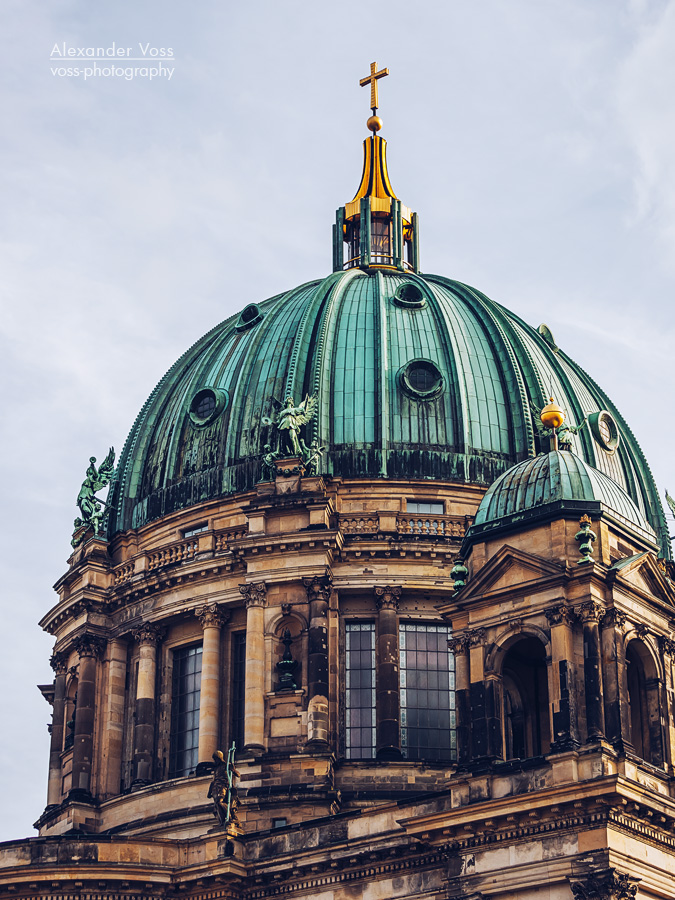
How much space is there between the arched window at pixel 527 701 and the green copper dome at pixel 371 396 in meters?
11.8

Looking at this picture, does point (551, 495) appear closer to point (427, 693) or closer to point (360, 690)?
point (427, 693)

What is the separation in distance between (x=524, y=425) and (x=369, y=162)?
1640cm

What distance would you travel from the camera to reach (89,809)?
2202 inches

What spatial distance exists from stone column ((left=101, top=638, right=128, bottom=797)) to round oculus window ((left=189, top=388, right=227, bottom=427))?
301 inches

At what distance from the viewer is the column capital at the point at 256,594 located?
178 ft

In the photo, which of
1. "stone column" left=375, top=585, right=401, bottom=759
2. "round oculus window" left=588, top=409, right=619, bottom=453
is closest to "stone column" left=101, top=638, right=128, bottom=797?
"stone column" left=375, top=585, right=401, bottom=759

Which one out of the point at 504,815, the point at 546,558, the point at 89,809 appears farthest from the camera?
the point at 89,809

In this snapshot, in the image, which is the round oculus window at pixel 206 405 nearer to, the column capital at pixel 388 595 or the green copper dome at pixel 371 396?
the green copper dome at pixel 371 396

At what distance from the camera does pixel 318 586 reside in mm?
53812

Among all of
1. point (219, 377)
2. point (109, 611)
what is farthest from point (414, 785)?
point (219, 377)

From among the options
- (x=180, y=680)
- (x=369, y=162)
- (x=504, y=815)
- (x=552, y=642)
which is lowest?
(x=504, y=815)

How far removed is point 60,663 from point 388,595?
12669mm

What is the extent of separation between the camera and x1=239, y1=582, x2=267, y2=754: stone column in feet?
172

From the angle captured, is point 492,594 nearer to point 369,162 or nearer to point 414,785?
point 414,785
